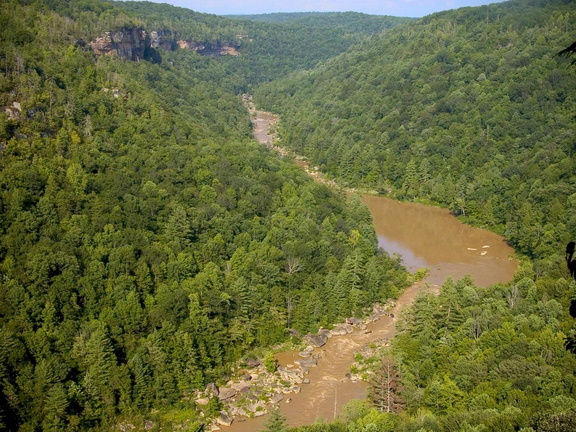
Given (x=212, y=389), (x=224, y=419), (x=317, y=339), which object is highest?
(x=317, y=339)

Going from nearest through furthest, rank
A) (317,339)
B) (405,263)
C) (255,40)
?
(317,339) < (405,263) < (255,40)

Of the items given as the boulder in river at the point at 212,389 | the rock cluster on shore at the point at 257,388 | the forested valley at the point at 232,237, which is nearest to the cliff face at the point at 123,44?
the forested valley at the point at 232,237

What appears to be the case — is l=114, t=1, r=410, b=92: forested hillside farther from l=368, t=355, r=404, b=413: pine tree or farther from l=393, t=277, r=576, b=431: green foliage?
l=368, t=355, r=404, b=413: pine tree

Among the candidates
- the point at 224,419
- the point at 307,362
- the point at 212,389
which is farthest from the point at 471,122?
the point at 224,419

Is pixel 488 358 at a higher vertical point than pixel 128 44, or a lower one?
lower

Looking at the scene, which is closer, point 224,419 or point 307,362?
point 224,419

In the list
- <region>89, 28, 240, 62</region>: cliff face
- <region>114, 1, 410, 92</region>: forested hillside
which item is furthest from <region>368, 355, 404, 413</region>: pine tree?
<region>114, 1, 410, 92</region>: forested hillside

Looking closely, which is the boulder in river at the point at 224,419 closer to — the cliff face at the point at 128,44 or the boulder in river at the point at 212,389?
the boulder in river at the point at 212,389

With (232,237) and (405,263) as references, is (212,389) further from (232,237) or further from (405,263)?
(405,263)
